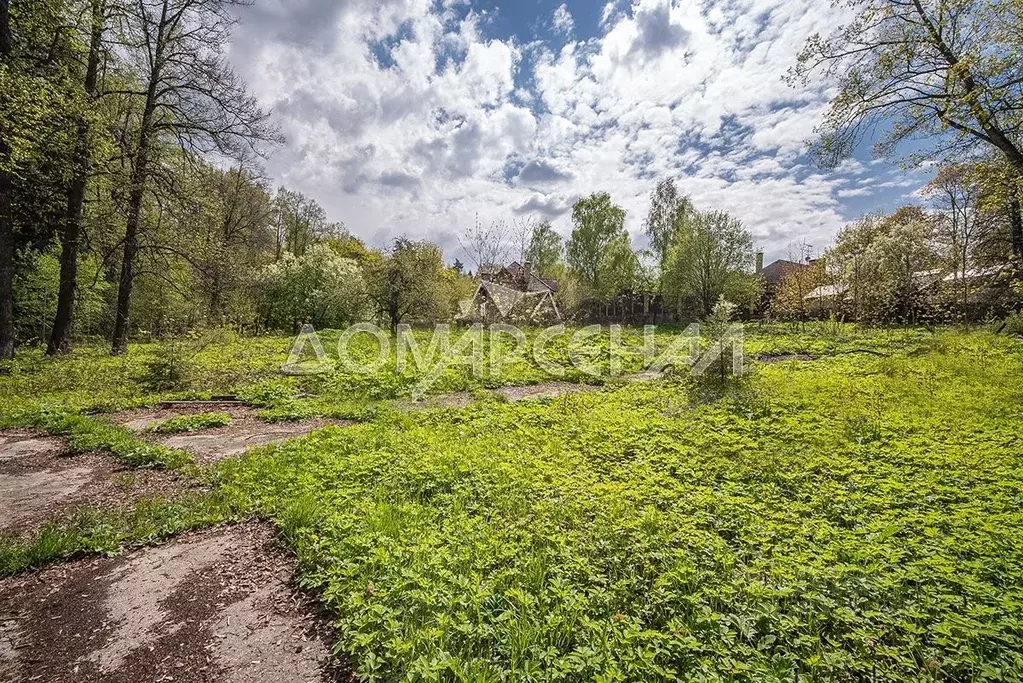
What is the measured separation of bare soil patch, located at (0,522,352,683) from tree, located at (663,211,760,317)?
88.0 feet

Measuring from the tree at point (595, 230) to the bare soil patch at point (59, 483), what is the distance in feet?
113

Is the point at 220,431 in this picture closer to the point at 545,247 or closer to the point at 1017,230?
the point at 1017,230

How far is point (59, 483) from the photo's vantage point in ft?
17.6

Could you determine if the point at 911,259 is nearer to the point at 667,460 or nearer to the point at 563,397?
the point at 563,397

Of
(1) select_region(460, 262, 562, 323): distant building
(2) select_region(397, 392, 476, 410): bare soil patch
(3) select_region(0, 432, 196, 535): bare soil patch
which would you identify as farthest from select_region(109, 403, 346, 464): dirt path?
(1) select_region(460, 262, 562, 323): distant building

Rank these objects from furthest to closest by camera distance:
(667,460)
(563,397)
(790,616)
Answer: (563,397)
(667,460)
(790,616)

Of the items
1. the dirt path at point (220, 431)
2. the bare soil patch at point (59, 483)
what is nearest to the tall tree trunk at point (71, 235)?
the dirt path at point (220, 431)

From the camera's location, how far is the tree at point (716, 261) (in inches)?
1061

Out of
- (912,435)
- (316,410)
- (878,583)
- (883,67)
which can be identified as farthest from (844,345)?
(316,410)

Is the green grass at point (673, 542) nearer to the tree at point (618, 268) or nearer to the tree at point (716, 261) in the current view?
the tree at point (716, 261)

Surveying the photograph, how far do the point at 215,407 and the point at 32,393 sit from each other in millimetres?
3381

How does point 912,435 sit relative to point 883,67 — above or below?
below

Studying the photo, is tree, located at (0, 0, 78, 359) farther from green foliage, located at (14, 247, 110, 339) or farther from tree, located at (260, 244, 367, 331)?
tree, located at (260, 244, 367, 331)

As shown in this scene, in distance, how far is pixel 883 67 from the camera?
10.4m
